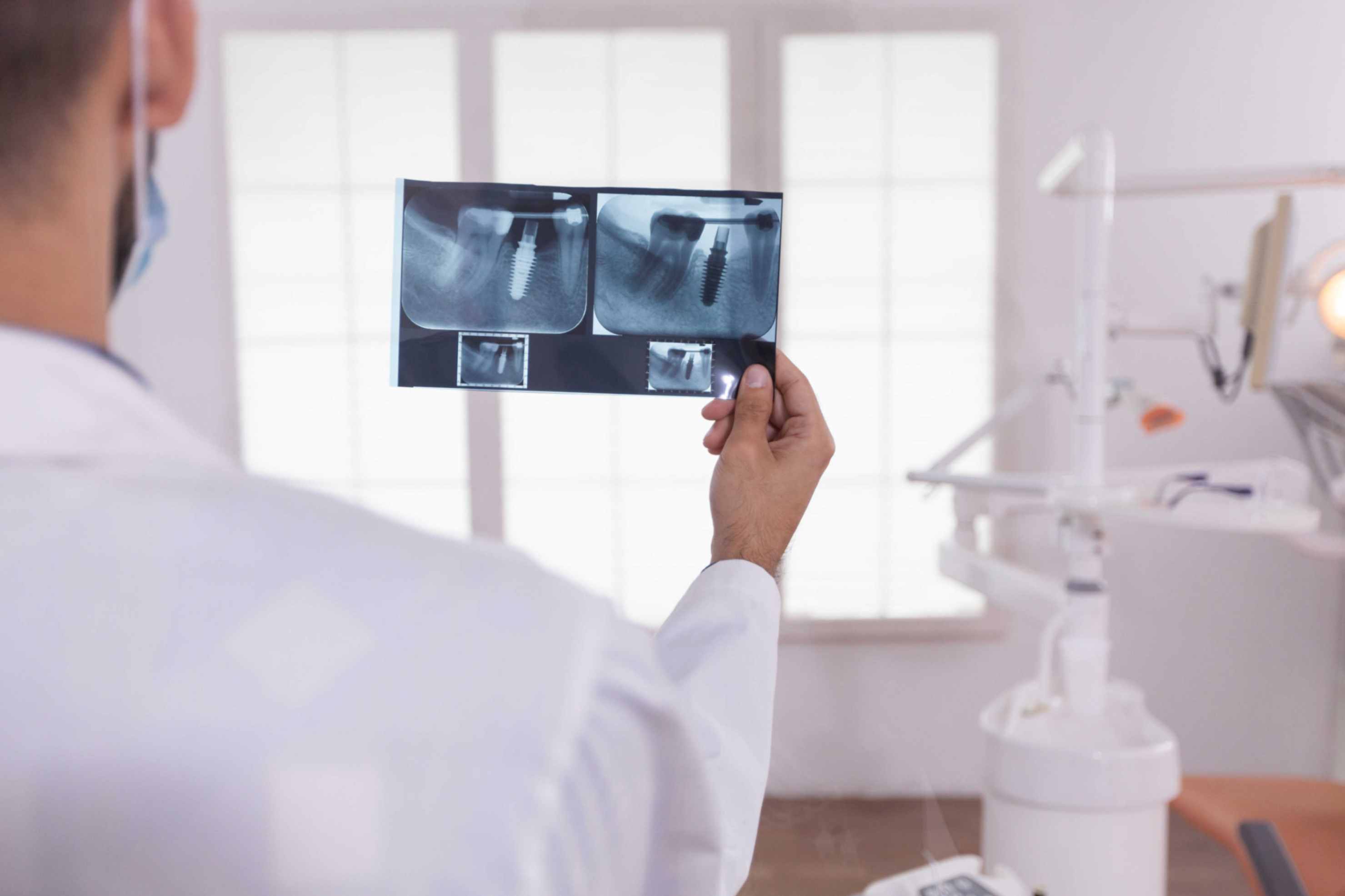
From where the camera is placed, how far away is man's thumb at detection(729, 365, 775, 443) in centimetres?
66

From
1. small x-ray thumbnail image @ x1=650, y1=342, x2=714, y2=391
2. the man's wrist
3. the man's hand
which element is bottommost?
the man's wrist

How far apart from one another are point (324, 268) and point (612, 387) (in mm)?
425

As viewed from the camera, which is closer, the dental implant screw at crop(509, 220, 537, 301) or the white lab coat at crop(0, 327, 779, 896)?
the white lab coat at crop(0, 327, 779, 896)

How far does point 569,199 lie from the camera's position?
2.12ft

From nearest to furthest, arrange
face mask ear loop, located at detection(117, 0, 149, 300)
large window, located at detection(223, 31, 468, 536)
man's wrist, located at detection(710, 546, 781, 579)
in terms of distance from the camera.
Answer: face mask ear loop, located at detection(117, 0, 149, 300) → man's wrist, located at detection(710, 546, 781, 579) → large window, located at detection(223, 31, 468, 536)

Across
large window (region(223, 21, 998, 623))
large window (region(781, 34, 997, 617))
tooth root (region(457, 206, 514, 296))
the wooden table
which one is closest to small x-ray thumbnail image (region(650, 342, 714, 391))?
tooth root (region(457, 206, 514, 296))

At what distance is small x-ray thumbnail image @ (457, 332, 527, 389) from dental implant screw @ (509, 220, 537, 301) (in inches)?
1.2

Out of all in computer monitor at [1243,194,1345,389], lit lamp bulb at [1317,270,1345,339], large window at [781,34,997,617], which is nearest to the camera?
computer monitor at [1243,194,1345,389]

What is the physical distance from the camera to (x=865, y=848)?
1.42 meters

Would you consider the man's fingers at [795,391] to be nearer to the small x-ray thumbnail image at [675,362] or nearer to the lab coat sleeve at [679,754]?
the small x-ray thumbnail image at [675,362]

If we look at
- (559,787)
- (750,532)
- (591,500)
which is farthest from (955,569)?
(559,787)

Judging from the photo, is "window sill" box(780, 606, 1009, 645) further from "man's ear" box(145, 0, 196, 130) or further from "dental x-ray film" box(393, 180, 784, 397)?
"man's ear" box(145, 0, 196, 130)

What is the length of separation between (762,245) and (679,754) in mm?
406

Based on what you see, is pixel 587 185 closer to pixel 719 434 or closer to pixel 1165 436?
pixel 719 434
